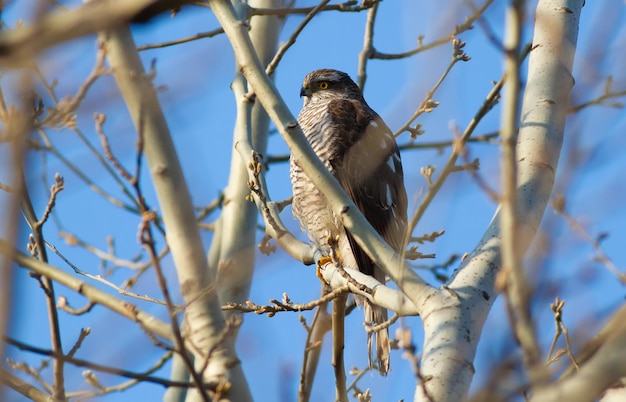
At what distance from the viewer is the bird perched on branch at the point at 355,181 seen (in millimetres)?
5680

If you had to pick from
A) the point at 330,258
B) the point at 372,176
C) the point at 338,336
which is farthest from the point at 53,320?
the point at 372,176

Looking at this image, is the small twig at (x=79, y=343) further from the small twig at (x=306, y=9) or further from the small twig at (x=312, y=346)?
the small twig at (x=306, y=9)

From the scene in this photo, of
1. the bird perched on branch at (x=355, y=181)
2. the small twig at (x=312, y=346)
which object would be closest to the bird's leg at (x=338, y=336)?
the small twig at (x=312, y=346)

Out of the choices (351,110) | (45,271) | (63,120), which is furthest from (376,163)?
(45,271)

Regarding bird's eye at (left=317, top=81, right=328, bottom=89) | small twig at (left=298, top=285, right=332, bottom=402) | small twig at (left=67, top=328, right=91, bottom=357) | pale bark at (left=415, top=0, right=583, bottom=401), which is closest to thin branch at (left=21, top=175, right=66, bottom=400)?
small twig at (left=67, top=328, right=91, bottom=357)

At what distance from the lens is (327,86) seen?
6.95 meters

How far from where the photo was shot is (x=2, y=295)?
1.33 metres

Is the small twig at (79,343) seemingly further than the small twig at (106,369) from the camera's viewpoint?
Yes

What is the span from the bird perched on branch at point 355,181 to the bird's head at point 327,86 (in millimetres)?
492

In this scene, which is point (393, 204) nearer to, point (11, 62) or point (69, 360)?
point (69, 360)

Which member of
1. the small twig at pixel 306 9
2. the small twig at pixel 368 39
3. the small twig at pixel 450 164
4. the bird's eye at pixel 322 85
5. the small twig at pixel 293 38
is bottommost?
the small twig at pixel 450 164

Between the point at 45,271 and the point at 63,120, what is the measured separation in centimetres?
85

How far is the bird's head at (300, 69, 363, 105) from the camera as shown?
22.6ft

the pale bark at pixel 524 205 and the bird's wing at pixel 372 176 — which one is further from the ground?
the bird's wing at pixel 372 176
